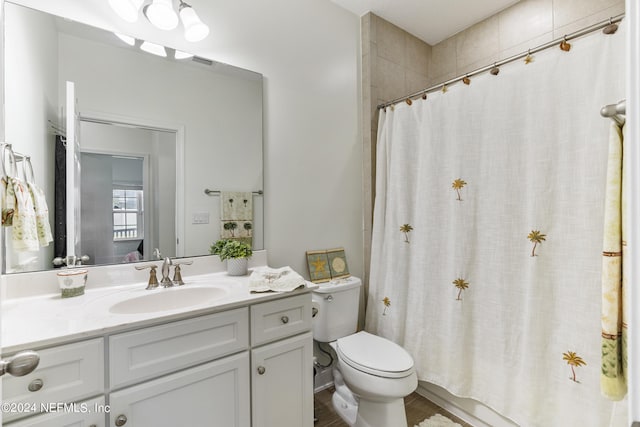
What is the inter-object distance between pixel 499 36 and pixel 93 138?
2.61 m

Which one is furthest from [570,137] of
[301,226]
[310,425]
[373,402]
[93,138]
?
[93,138]

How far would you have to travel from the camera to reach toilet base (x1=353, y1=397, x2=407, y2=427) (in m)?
1.50

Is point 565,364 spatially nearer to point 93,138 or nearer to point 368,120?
point 368,120

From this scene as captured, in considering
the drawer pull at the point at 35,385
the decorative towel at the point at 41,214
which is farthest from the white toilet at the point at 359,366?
the decorative towel at the point at 41,214

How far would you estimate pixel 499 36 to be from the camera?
2.16 m

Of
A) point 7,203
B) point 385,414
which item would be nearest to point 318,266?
point 385,414

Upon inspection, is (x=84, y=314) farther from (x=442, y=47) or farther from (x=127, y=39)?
(x=442, y=47)

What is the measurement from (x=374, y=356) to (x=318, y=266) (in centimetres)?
63

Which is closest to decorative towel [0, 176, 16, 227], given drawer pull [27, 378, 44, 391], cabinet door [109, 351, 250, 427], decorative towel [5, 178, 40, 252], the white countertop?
decorative towel [5, 178, 40, 252]

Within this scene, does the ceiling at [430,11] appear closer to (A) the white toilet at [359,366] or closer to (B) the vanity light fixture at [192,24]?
(B) the vanity light fixture at [192,24]

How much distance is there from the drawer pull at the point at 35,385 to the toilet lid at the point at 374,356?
1.19 metres

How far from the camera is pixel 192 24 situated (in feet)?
4.88

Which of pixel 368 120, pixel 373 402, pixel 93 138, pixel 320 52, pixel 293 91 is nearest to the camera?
pixel 93 138

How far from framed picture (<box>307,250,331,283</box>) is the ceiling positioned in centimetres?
172
